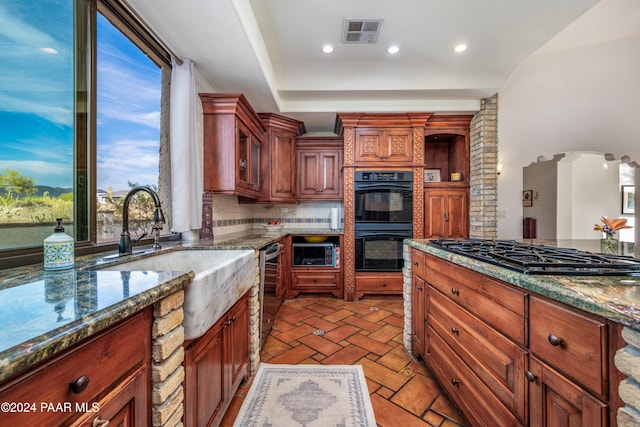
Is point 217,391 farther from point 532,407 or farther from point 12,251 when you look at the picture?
point 532,407

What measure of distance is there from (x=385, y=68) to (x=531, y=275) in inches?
105

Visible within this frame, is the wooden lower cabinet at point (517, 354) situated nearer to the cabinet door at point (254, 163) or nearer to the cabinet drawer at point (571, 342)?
the cabinet drawer at point (571, 342)

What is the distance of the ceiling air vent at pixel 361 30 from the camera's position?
216 cm

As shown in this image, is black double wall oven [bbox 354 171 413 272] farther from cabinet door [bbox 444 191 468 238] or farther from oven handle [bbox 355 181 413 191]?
cabinet door [bbox 444 191 468 238]

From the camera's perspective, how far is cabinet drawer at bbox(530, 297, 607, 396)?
2.16 ft

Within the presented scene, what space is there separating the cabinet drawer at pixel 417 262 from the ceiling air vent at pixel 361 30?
191 cm

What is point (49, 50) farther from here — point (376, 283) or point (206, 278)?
point (376, 283)

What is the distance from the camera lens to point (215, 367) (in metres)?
1.19

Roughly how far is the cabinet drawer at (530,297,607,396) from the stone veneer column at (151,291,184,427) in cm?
117

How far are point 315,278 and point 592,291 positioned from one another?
2.83 meters

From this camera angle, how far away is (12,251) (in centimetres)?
104

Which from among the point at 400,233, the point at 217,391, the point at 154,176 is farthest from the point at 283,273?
the point at 217,391

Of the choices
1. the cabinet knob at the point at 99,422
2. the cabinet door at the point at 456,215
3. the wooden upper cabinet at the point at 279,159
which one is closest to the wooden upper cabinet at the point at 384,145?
the cabinet door at the point at 456,215

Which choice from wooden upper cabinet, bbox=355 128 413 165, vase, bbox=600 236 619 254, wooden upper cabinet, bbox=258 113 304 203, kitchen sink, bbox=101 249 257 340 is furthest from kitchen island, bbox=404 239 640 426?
wooden upper cabinet, bbox=258 113 304 203
